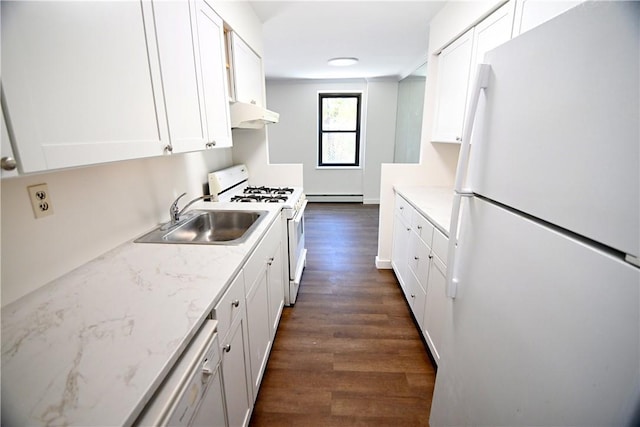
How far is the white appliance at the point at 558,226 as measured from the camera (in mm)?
515

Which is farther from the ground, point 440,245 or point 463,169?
point 463,169

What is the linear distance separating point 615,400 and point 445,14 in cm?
276

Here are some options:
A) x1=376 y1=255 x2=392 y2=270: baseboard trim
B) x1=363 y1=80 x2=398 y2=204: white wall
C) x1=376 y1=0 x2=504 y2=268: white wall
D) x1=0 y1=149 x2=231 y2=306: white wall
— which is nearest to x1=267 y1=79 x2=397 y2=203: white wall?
x1=363 y1=80 x2=398 y2=204: white wall

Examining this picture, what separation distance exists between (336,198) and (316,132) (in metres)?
1.47

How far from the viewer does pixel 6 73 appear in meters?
0.62

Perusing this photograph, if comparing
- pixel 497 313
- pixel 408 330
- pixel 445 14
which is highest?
pixel 445 14

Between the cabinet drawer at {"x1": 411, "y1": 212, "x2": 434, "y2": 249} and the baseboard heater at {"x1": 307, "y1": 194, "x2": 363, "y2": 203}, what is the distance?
390cm

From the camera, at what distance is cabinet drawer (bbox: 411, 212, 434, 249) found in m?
1.85

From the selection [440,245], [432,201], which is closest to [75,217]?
[440,245]

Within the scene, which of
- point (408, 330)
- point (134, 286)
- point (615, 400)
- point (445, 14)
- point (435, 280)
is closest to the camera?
point (615, 400)

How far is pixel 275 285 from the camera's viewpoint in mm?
2002

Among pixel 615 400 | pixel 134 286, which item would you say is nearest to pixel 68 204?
pixel 134 286

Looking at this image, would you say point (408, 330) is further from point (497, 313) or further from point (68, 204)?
point (68, 204)

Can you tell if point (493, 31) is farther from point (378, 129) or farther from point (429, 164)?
point (378, 129)
